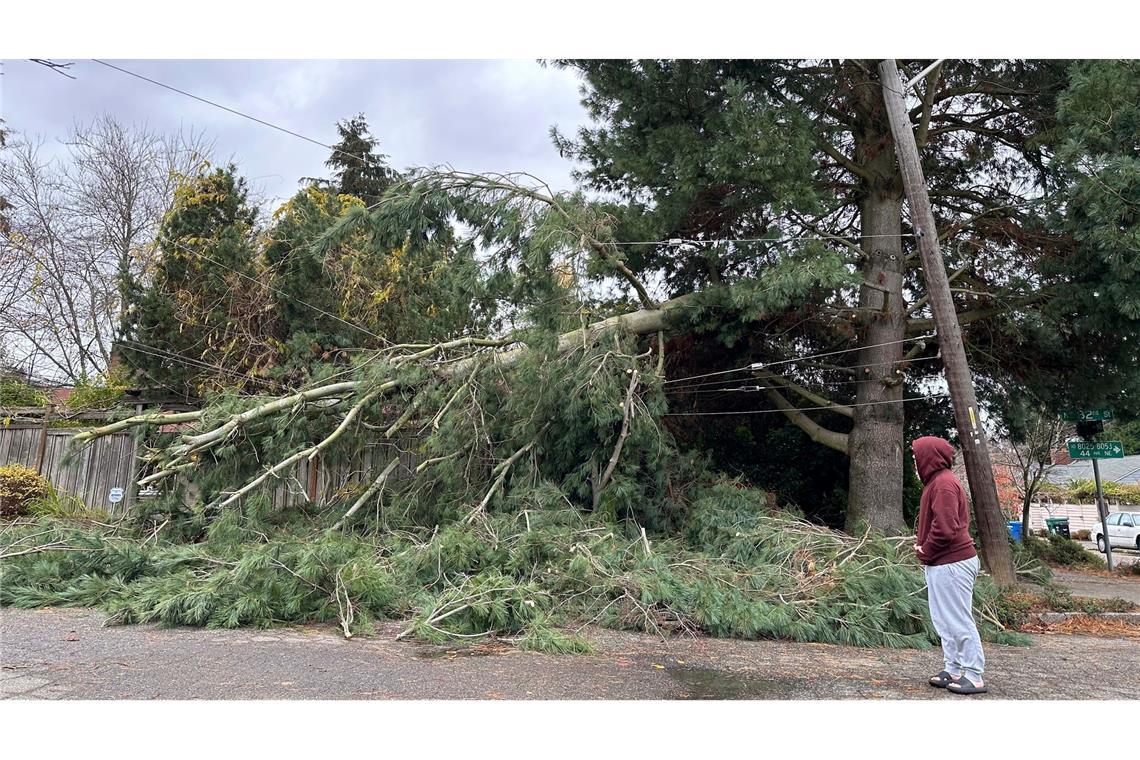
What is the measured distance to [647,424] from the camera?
7895 millimetres

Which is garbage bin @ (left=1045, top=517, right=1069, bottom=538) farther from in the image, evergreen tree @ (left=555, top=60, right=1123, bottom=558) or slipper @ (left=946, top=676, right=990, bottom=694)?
slipper @ (left=946, top=676, right=990, bottom=694)

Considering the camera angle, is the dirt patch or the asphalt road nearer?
the asphalt road

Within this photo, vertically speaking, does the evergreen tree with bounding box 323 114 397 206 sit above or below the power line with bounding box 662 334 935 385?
above

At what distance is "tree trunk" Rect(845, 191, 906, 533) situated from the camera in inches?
382

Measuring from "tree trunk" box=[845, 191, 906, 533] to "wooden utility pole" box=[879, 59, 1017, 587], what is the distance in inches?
74.0

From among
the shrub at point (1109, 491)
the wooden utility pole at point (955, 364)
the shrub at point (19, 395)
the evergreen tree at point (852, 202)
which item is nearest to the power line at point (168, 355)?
the shrub at point (19, 395)

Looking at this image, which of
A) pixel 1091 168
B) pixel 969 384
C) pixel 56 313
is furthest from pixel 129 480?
pixel 1091 168

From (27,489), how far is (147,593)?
6585 mm

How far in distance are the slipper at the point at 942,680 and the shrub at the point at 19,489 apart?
37.4ft

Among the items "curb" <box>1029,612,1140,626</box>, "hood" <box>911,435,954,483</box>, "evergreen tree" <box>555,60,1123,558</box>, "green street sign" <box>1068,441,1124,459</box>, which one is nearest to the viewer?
"hood" <box>911,435,954,483</box>

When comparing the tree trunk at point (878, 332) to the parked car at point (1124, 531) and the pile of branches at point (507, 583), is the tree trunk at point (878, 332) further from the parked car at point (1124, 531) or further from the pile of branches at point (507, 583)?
the parked car at point (1124, 531)

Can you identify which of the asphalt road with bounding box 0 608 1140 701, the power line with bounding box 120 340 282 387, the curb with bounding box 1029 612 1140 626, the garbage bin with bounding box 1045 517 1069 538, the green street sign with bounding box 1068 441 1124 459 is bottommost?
the asphalt road with bounding box 0 608 1140 701

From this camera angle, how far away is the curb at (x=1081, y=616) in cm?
683

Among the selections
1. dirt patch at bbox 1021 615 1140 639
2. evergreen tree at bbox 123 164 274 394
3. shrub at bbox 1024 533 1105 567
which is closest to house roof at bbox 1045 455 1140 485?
shrub at bbox 1024 533 1105 567
